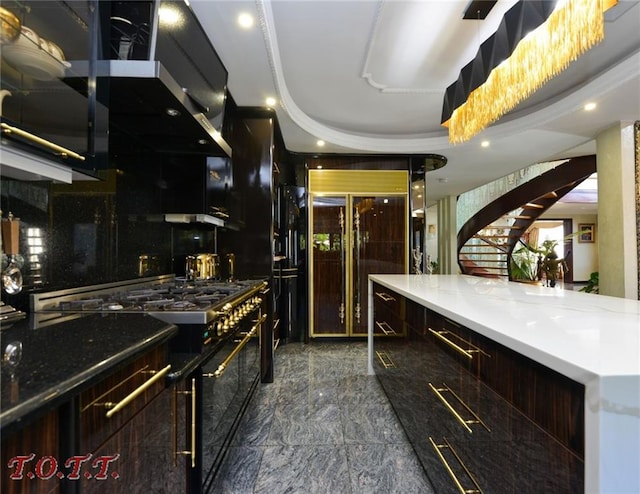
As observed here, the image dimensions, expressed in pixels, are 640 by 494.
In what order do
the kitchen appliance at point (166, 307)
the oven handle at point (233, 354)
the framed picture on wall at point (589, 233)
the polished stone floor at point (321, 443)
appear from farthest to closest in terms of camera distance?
the framed picture on wall at point (589, 233) < the polished stone floor at point (321, 443) < the oven handle at point (233, 354) < the kitchen appliance at point (166, 307)

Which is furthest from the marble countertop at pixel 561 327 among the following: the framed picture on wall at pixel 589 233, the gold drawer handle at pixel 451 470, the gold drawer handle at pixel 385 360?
the framed picture on wall at pixel 589 233

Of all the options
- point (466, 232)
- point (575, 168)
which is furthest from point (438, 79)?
point (466, 232)

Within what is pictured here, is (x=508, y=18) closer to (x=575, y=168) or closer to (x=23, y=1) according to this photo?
(x=23, y=1)

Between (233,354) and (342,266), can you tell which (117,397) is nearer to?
(233,354)

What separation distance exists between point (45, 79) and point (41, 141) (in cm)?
27

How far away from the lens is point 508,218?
23.3ft

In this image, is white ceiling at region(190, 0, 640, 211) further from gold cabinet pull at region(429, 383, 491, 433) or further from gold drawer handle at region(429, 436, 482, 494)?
gold drawer handle at region(429, 436, 482, 494)

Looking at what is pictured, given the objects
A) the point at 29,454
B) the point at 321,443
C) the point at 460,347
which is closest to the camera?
the point at 29,454

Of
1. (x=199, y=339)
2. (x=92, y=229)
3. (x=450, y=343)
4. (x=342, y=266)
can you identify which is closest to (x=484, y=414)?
(x=450, y=343)

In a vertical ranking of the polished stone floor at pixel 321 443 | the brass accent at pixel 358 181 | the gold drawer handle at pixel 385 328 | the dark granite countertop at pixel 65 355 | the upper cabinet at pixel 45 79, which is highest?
the brass accent at pixel 358 181

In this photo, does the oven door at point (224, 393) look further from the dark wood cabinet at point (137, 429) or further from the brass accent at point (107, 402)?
the brass accent at point (107, 402)

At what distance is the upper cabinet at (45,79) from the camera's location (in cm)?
82

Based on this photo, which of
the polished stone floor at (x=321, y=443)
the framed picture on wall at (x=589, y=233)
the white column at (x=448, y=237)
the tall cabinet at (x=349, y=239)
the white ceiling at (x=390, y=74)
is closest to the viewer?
the polished stone floor at (x=321, y=443)

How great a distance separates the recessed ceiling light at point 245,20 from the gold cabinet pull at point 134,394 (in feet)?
5.96
